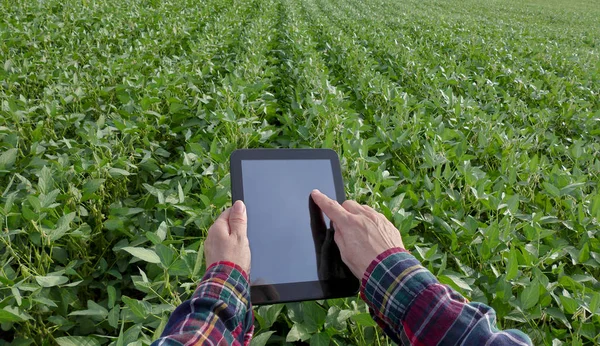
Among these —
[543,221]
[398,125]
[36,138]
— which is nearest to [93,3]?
[36,138]

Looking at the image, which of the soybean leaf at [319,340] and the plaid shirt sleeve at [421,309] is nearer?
the plaid shirt sleeve at [421,309]

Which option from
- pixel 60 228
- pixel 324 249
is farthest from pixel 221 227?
pixel 60 228

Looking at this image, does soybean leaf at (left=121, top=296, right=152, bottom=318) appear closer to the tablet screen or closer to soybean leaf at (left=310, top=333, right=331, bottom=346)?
the tablet screen

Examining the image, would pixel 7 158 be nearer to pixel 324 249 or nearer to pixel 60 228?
pixel 60 228

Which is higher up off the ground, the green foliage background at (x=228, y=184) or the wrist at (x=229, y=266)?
the wrist at (x=229, y=266)

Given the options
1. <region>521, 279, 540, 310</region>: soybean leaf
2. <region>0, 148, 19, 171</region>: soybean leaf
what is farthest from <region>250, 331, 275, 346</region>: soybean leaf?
<region>0, 148, 19, 171</region>: soybean leaf

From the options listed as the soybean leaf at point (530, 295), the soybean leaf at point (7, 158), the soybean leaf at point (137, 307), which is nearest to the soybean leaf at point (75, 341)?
the soybean leaf at point (137, 307)

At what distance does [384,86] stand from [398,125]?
88cm

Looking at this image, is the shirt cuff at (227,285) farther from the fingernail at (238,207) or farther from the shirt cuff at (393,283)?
the shirt cuff at (393,283)

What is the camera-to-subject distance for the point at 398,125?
8.21ft

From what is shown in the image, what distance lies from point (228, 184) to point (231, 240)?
1.95ft

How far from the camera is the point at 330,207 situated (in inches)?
46.2

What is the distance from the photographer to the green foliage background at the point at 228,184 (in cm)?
124

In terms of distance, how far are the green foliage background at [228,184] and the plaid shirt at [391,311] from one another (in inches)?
6.0
